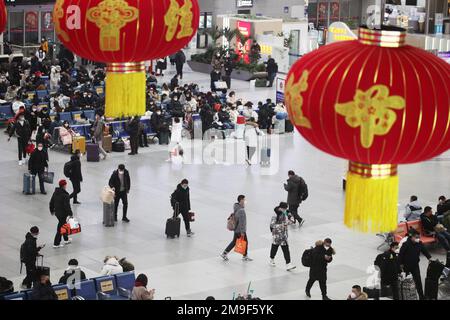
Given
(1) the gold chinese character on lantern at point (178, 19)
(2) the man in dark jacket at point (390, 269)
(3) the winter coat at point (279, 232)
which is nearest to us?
(1) the gold chinese character on lantern at point (178, 19)

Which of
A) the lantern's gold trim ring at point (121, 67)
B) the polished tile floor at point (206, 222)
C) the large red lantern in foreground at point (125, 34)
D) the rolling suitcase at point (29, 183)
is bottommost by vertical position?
the polished tile floor at point (206, 222)

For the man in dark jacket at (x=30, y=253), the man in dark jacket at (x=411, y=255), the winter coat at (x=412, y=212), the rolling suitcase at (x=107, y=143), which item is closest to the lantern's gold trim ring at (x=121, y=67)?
the man in dark jacket at (x=30, y=253)

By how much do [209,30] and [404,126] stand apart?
36268 millimetres

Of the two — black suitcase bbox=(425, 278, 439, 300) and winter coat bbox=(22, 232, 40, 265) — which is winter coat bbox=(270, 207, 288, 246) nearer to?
black suitcase bbox=(425, 278, 439, 300)

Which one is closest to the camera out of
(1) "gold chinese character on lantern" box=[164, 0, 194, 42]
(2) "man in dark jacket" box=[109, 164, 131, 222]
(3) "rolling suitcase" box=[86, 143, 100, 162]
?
(1) "gold chinese character on lantern" box=[164, 0, 194, 42]

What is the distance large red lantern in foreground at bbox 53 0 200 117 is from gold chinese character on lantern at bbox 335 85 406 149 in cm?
286

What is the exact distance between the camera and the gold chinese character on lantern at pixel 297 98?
29.0ft

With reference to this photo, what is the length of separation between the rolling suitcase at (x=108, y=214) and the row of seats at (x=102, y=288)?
461 centimetres

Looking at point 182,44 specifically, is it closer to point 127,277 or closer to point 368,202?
→ point 368,202

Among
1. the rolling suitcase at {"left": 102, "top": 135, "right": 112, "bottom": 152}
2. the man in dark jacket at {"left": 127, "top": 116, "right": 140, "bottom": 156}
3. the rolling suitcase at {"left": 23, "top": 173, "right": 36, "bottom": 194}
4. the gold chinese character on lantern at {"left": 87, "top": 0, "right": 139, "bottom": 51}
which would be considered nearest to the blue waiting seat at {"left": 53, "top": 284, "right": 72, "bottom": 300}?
the gold chinese character on lantern at {"left": 87, "top": 0, "right": 139, "bottom": 51}

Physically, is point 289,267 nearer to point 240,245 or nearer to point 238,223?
point 240,245

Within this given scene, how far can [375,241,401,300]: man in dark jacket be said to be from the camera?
1733 centimetres

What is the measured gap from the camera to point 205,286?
18.3 metres

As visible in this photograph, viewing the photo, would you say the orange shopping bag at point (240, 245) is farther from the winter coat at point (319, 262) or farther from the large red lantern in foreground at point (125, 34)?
the large red lantern in foreground at point (125, 34)
